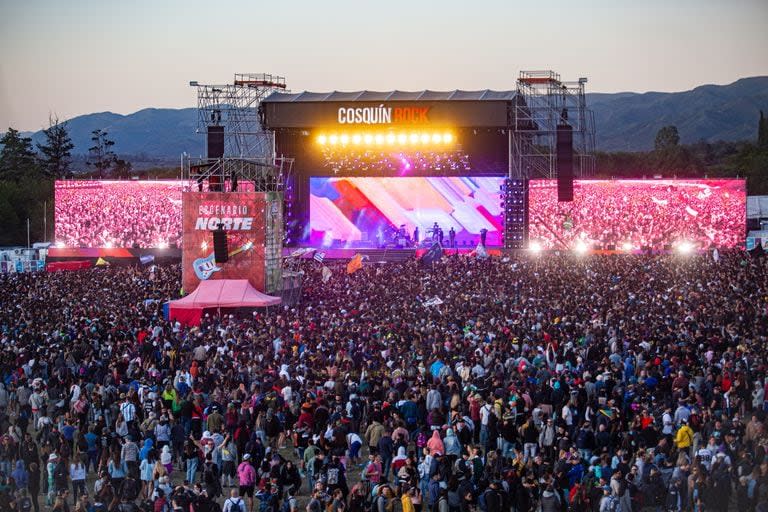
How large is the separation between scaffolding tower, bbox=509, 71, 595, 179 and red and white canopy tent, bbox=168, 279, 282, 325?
63.6ft

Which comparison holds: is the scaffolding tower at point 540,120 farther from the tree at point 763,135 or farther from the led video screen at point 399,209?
the tree at point 763,135

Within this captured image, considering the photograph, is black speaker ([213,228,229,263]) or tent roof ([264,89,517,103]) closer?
black speaker ([213,228,229,263])

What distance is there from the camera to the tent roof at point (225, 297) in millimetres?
31062

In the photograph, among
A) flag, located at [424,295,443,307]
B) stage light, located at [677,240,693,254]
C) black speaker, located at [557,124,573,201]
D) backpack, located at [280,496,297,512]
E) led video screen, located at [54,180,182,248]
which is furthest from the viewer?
led video screen, located at [54,180,182,248]

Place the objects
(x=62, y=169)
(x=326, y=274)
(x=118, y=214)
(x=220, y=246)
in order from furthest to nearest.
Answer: (x=62, y=169) → (x=118, y=214) → (x=326, y=274) → (x=220, y=246)

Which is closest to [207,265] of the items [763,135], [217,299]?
[217,299]

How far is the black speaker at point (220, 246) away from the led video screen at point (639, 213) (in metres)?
20.7

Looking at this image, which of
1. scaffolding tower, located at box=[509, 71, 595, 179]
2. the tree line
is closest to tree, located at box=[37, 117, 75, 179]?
the tree line

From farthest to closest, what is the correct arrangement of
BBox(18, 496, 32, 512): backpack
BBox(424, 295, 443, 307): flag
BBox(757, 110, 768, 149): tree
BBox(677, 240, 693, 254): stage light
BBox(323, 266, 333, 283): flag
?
1. BBox(757, 110, 768, 149): tree
2. BBox(677, 240, 693, 254): stage light
3. BBox(323, 266, 333, 283): flag
4. BBox(424, 295, 443, 307): flag
5. BBox(18, 496, 32, 512): backpack

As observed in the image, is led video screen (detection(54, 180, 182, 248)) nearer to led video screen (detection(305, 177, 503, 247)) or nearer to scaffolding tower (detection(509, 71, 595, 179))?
led video screen (detection(305, 177, 503, 247))

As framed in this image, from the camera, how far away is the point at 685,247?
4978 cm

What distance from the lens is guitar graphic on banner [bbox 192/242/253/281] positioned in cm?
3331

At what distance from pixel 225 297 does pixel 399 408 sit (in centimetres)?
1539

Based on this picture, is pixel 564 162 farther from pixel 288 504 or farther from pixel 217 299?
pixel 288 504
